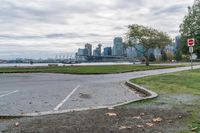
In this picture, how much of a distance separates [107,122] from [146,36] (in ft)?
222

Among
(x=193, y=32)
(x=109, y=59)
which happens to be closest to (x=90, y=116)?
(x=193, y=32)

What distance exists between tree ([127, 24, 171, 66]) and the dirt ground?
6462 centimetres

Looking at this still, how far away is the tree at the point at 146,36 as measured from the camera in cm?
7488

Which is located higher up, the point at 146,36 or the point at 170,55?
the point at 146,36

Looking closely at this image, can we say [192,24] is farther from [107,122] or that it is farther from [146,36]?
[107,122]

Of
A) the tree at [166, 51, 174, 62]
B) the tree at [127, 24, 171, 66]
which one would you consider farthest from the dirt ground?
the tree at [166, 51, 174, 62]

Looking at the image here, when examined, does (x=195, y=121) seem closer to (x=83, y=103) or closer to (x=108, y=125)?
(x=108, y=125)

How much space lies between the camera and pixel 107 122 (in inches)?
345

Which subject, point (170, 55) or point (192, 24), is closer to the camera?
point (192, 24)

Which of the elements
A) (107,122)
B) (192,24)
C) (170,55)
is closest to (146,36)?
(192,24)

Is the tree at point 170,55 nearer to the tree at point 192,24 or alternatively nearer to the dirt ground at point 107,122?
the tree at point 192,24

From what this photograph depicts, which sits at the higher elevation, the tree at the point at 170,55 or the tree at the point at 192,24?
the tree at the point at 192,24

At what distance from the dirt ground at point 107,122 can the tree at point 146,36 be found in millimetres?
64617

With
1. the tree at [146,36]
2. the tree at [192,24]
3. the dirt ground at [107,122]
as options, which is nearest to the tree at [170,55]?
the tree at [146,36]
